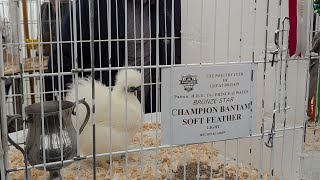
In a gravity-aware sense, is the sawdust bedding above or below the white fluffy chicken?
below

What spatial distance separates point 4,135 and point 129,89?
452mm

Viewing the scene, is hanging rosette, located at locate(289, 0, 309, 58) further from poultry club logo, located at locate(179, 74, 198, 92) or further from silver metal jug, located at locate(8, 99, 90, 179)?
silver metal jug, located at locate(8, 99, 90, 179)

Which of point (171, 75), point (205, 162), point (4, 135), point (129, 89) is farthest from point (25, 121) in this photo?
point (205, 162)

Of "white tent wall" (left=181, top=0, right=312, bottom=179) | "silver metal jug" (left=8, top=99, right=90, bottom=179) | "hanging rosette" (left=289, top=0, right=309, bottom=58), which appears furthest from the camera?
"white tent wall" (left=181, top=0, right=312, bottom=179)

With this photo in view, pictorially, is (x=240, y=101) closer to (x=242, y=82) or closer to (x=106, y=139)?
(x=242, y=82)

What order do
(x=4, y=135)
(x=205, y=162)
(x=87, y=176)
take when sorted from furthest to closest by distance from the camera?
(x=205, y=162)
(x=87, y=176)
(x=4, y=135)

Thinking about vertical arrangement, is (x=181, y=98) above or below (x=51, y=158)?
above

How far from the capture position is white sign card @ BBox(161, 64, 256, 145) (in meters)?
0.77

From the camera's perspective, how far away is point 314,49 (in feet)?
2.97

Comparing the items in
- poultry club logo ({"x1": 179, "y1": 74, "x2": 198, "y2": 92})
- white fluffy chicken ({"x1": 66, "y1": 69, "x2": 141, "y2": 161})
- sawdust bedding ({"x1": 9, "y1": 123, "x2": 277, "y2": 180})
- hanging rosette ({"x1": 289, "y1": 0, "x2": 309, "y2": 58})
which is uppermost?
hanging rosette ({"x1": 289, "y1": 0, "x2": 309, "y2": 58})

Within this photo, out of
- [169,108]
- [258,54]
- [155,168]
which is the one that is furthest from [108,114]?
[258,54]

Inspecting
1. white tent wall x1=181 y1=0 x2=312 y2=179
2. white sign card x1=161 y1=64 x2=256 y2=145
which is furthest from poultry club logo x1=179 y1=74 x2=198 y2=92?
white tent wall x1=181 y1=0 x2=312 y2=179

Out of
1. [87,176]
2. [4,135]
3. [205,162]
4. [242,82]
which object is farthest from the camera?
[205,162]

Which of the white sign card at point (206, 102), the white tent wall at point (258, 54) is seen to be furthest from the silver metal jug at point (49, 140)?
the white tent wall at point (258, 54)
